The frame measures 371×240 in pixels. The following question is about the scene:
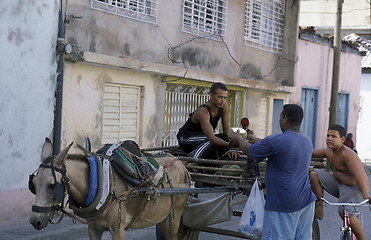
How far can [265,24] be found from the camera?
52.6ft

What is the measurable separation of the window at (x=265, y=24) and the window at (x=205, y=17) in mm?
1256

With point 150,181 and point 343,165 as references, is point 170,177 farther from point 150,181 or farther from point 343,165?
point 343,165

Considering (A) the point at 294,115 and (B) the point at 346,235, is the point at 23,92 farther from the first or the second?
(B) the point at 346,235

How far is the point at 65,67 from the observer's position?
370 inches

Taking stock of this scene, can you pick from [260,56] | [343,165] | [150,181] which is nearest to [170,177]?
[150,181]

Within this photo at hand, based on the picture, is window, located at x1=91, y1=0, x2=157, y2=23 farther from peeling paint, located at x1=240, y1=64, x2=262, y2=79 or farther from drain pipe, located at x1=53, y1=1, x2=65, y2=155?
peeling paint, located at x1=240, y1=64, x2=262, y2=79

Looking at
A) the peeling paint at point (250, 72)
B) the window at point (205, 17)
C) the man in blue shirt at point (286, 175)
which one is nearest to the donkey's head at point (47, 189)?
the man in blue shirt at point (286, 175)

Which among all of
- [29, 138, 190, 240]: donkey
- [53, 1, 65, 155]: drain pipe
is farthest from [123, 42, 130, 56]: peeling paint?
[29, 138, 190, 240]: donkey

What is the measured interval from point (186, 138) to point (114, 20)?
14.0 ft

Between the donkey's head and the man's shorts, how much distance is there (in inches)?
127

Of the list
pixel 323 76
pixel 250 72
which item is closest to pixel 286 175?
pixel 250 72

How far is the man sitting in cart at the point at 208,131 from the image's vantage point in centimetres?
661

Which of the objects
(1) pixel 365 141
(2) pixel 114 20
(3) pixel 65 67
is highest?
(2) pixel 114 20

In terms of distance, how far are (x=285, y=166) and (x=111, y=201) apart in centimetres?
159
